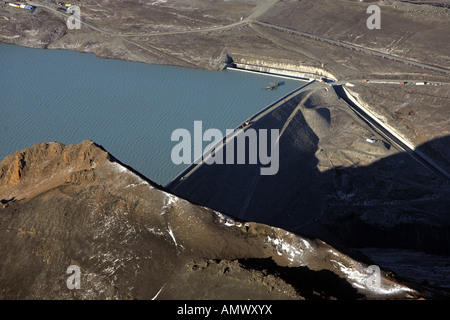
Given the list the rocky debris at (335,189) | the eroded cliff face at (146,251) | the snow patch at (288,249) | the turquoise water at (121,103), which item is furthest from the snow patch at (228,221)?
the turquoise water at (121,103)

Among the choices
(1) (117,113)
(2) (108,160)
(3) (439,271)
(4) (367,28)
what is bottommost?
(3) (439,271)

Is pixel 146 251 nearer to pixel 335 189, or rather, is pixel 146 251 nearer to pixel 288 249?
pixel 288 249

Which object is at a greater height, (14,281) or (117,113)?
(117,113)

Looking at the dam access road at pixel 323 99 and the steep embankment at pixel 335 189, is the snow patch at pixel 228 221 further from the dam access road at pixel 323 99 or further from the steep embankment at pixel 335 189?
the steep embankment at pixel 335 189

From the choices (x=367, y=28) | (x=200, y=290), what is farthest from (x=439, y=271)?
(x=367, y=28)

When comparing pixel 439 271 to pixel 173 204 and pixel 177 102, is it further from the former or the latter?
pixel 177 102

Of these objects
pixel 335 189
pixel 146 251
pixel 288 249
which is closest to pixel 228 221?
pixel 288 249

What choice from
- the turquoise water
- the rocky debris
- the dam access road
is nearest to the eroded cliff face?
the dam access road

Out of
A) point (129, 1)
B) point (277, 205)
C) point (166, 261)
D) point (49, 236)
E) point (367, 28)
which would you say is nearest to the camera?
point (166, 261)
